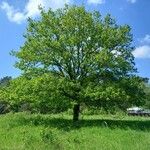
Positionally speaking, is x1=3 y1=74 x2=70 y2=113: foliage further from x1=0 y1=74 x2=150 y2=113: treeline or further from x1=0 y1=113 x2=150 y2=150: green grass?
x1=0 y1=113 x2=150 y2=150: green grass

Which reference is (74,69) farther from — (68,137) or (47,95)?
(68,137)

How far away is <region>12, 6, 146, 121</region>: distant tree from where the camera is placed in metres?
39.5

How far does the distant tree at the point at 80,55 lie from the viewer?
3953 cm

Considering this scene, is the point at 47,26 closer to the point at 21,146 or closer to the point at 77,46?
the point at 77,46

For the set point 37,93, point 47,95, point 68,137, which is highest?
point 37,93

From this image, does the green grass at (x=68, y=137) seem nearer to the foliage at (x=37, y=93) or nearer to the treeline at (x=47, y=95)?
the foliage at (x=37, y=93)

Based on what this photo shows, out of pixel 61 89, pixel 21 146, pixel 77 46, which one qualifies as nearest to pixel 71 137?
pixel 21 146

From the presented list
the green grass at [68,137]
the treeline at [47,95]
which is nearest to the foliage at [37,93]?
the treeline at [47,95]

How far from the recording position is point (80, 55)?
4094 centimetres

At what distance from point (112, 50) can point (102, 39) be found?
1.38m

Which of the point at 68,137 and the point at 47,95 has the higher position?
the point at 47,95

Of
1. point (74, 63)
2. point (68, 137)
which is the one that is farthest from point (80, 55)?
point (68, 137)

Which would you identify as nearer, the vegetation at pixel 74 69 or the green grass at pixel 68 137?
the green grass at pixel 68 137

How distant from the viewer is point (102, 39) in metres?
40.5
